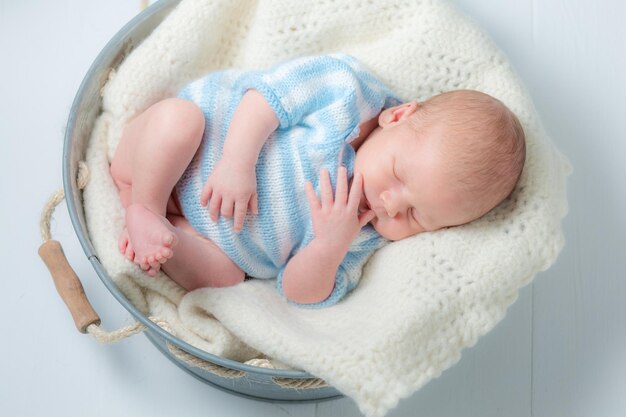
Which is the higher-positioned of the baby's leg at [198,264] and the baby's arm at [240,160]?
the baby's arm at [240,160]

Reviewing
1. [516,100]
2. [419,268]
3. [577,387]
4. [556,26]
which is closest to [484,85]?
[516,100]

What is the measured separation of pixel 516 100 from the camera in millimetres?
1171

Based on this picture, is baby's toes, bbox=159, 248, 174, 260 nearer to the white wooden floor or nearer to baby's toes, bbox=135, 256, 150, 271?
baby's toes, bbox=135, 256, 150, 271

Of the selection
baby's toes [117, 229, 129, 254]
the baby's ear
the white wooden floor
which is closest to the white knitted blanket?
baby's toes [117, 229, 129, 254]

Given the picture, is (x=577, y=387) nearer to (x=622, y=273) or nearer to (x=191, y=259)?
(x=622, y=273)

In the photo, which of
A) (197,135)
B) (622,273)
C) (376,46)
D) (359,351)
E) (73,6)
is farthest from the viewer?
(73,6)

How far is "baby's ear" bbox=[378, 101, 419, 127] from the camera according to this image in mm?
1110

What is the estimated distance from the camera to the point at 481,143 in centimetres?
100

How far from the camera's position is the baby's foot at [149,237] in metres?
1.05

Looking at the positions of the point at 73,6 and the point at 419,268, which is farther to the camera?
the point at 73,6

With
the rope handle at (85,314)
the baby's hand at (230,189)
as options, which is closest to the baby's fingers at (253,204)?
the baby's hand at (230,189)

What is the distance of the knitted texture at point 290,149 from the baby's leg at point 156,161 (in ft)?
0.17

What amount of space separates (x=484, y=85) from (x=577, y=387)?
1.78 feet

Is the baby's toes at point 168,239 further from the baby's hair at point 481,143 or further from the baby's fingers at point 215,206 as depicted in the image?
the baby's hair at point 481,143
